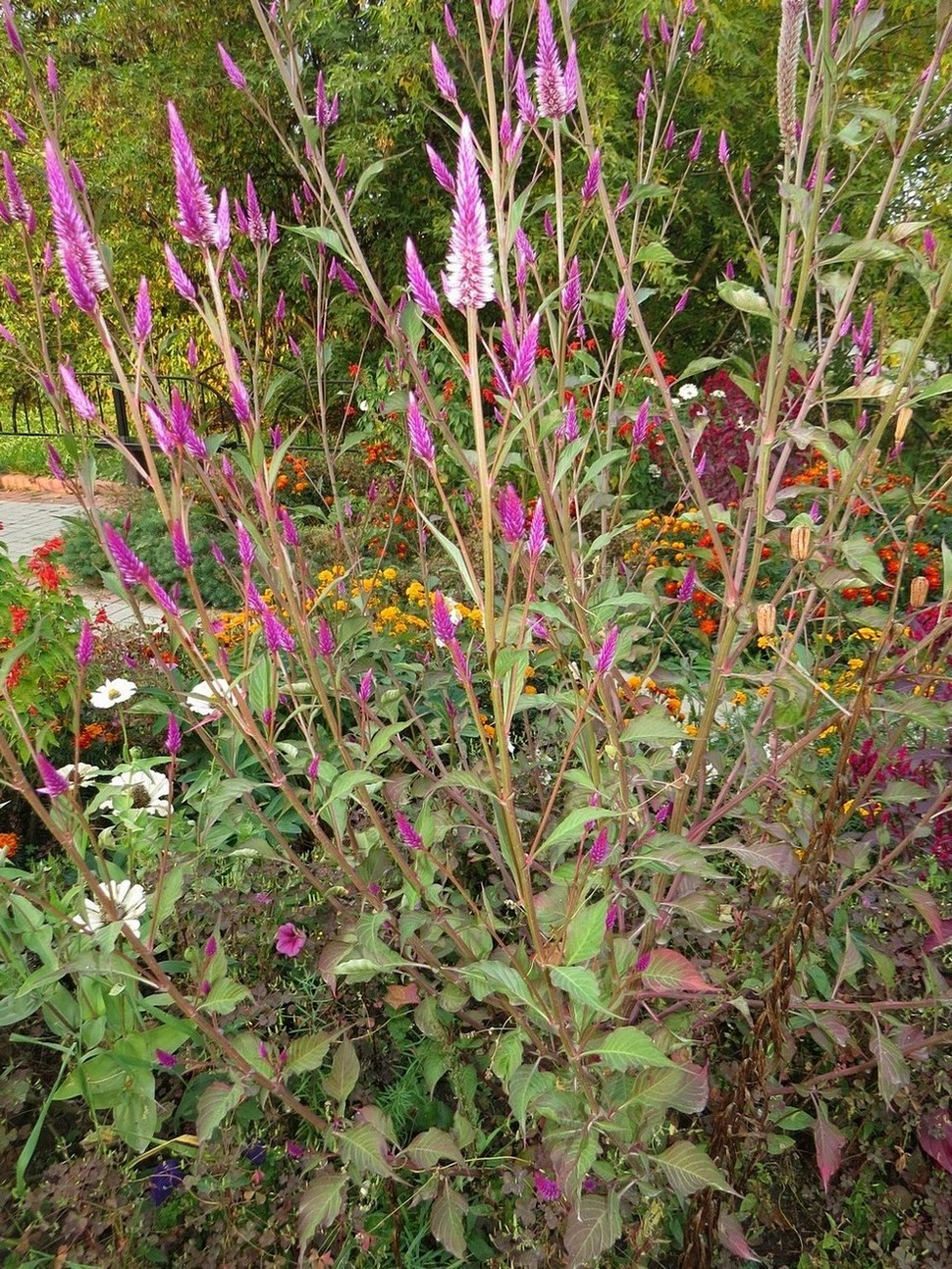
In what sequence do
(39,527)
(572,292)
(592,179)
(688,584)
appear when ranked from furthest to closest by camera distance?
(39,527), (688,584), (572,292), (592,179)

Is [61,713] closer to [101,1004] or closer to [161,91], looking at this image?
[101,1004]

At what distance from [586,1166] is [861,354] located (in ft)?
4.27

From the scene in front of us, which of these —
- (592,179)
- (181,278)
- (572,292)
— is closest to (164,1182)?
(181,278)

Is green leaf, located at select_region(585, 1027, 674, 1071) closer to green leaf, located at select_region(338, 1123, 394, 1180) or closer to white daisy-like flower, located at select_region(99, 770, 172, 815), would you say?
green leaf, located at select_region(338, 1123, 394, 1180)

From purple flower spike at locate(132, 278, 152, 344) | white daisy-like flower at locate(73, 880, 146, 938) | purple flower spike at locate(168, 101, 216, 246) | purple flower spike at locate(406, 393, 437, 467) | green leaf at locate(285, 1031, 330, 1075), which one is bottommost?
green leaf at locate(285, 1031, 330, 1075)

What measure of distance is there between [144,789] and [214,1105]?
35.4 inches

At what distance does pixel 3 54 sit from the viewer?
333 inches

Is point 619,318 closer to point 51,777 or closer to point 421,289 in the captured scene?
point 421,289

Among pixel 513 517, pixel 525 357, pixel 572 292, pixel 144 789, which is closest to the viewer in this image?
pixel 525 357

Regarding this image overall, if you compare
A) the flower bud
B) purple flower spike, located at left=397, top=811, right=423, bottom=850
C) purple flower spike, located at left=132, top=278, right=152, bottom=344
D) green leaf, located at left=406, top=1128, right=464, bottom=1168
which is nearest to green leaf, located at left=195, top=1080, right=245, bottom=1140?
green leaf, located at left=406, top=1128, right=464, bottom=1168

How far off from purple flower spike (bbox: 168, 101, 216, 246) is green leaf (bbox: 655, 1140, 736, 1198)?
1196 millimetres

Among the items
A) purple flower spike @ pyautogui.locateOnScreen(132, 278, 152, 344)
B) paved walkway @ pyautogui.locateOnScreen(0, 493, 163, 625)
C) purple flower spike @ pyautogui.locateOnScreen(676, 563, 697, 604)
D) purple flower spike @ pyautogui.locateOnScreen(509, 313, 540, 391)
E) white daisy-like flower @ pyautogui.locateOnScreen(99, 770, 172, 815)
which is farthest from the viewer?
paved walkway @ pyautogui.locateOnScreen(0, 493, 163, 625)

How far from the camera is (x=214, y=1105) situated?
1111 millimetres

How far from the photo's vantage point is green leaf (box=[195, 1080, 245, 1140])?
42.5 inches
